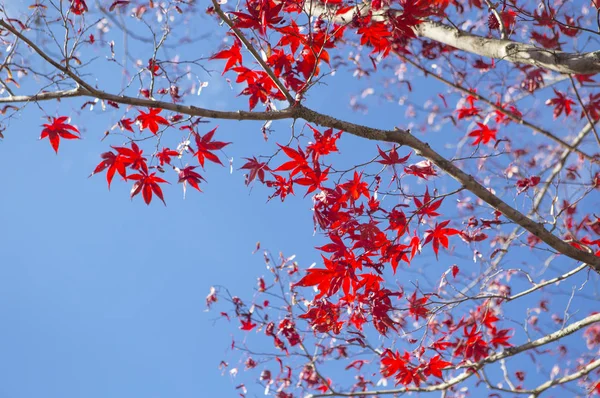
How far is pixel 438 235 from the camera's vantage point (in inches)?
92.8

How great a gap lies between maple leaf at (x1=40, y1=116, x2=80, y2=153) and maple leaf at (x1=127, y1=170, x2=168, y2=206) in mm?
360

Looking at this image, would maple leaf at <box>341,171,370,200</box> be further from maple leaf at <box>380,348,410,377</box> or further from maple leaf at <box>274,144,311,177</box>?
maple leaf at <box>380,348,410,377</box>

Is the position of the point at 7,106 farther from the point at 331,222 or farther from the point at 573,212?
the point at 573,212

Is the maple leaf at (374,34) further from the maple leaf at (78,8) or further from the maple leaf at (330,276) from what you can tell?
the maple leaf at (78,8)

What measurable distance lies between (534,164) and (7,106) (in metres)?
4.08

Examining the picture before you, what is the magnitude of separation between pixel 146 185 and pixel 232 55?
655 millimetres

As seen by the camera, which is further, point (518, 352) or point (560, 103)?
point (560, 103)

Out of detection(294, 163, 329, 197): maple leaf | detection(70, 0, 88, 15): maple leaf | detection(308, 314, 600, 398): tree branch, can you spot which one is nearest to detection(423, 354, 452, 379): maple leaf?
detection(308, 314, 600, 398): tree branch

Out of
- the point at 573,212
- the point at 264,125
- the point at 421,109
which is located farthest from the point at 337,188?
the point at 421,109

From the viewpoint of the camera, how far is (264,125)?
88.8 inches

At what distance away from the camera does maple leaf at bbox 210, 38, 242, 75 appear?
226cm

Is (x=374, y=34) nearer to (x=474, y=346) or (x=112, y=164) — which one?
(x=112, y=164)

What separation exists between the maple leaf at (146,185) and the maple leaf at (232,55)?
1.76 feet

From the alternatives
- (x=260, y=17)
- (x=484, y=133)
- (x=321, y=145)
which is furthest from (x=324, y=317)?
(x=484, y=133)
